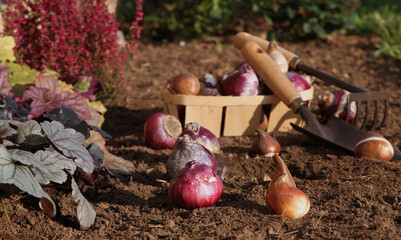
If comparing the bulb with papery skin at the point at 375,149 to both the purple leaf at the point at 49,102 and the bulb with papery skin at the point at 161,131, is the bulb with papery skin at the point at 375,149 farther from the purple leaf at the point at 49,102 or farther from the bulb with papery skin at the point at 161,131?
the purple leaf at the point at 49,102

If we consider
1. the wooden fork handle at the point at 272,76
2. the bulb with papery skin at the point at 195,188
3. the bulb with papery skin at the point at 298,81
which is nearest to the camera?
the bulb with papery skin at the point at 195,188

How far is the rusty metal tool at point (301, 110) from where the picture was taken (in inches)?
119

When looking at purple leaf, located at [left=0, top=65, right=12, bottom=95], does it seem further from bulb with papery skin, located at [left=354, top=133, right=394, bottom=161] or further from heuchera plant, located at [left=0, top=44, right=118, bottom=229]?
bulb with papery skin, located at [left=354, top=133, right=394, bottom=161]

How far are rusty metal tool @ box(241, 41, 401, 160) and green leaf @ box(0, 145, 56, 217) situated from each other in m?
1.79

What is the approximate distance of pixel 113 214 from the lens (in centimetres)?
219

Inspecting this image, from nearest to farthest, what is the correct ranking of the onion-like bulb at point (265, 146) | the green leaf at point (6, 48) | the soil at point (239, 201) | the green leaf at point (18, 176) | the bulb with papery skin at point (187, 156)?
the green leaf at point (18, 176)
the soil at point (239, 201)
the bulb with papery skin at point (187, 156)
the onion-like bulb at point (265, 146)
the green leaf at point (6, 48)

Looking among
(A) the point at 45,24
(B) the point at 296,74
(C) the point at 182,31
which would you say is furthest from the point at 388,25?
(A) the point at 45,24

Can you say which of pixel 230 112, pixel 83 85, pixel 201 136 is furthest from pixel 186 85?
pixel 83 85

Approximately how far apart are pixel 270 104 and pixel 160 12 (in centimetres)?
330

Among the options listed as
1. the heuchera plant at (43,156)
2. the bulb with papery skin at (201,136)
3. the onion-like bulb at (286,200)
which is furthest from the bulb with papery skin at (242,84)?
the heuchera plant at (43,156)

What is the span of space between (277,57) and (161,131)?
1.05 meters

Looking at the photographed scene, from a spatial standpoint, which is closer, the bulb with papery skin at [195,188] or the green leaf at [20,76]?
the bulb with papery skin at [195,188]

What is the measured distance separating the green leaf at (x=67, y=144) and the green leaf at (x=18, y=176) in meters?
0.20

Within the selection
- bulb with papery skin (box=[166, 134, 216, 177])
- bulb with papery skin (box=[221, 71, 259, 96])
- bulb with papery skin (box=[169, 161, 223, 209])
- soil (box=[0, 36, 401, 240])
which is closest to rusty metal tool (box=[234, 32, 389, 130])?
soil (box=[0, 36, 401, 240])
